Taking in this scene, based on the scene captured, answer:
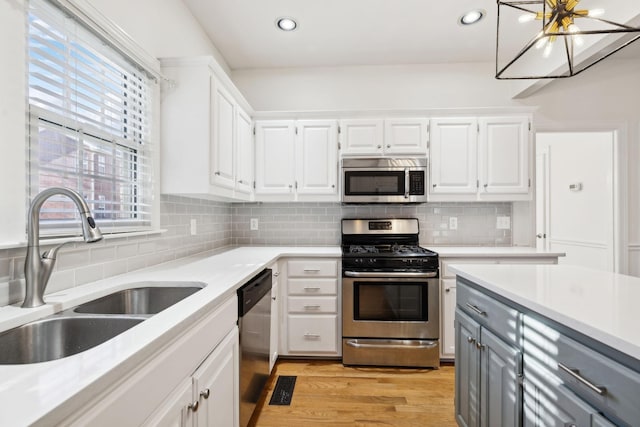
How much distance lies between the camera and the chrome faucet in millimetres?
1001

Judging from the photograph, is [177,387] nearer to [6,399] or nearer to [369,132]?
[6,399]

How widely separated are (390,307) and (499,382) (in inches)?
50.2

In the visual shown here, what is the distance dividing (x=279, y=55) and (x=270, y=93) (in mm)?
394

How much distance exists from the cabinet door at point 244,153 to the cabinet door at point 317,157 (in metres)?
0.44

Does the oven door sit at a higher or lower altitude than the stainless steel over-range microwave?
lower

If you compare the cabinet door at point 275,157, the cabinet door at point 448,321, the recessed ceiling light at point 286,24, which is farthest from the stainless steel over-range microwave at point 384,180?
the recessed ceiling light at point 286,24

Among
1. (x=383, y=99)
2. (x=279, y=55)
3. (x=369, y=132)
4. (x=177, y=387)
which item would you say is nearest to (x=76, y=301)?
(x=177, y=387)

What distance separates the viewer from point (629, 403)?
745mm

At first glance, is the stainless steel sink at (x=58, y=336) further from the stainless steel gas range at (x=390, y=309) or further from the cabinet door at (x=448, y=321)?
the cabinet door at (x=448, y=321)

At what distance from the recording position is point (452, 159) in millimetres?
2869

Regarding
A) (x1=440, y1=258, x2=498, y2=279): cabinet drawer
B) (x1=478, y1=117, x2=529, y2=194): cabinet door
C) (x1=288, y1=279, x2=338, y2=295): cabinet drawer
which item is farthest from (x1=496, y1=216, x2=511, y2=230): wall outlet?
(x1=288, y1=279, x2=338, y2=295): cabinet drawer

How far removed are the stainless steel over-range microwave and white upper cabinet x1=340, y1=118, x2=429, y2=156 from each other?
89 millimetres

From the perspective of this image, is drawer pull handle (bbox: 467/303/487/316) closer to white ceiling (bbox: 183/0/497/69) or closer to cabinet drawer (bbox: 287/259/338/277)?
cabinet drawer (bbox: 287/259/338/277)

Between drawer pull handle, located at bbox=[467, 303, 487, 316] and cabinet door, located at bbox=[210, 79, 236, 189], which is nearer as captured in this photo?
drawer pull handle, located at bbox=[467, 303, 487, 316]
